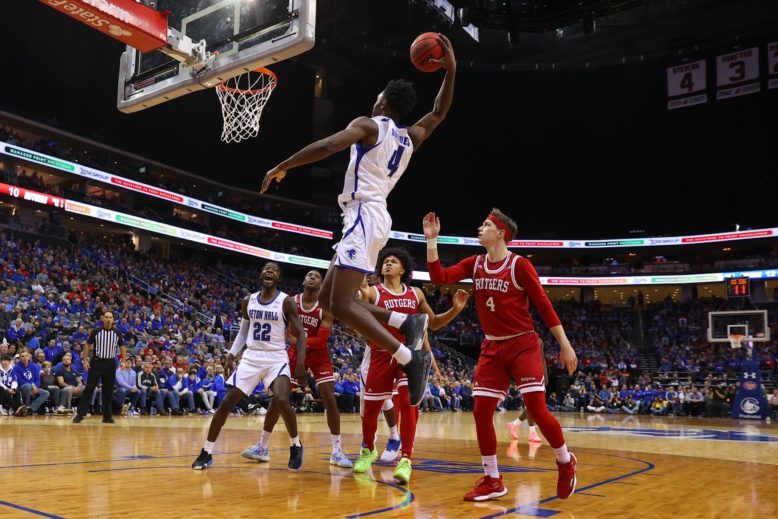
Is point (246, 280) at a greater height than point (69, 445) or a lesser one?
greater

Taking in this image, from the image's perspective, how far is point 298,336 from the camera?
6.27 m

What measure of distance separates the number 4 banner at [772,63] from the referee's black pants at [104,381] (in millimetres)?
27836

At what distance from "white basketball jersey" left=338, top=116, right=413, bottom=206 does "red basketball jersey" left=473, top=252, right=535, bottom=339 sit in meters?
1.05

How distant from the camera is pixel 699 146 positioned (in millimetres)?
38719

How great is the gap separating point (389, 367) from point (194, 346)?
592 inches

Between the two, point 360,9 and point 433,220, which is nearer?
point 433,220

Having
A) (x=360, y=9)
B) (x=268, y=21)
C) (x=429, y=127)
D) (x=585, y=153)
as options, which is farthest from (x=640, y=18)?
(x=429, y=127)

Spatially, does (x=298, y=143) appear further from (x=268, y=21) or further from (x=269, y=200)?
(x=268, y=21)

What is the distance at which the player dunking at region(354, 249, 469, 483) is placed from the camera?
595 centimetres

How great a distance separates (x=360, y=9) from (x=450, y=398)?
717 inches

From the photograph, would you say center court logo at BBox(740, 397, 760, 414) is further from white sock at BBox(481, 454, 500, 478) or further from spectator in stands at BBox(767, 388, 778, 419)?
white sock at BBox(481, 454, 500, 478)

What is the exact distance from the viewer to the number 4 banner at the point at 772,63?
27.9m

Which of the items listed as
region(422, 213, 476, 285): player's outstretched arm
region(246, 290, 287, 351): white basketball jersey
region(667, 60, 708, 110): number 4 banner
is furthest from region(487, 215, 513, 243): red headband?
region(667, 60, 708, 110): number 4 banner

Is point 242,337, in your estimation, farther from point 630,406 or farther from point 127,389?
point 630,406
